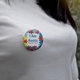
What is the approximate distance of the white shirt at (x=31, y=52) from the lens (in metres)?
0.98

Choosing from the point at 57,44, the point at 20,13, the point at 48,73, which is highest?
the point at 20,13

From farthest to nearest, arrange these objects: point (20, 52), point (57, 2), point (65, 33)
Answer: point (57, 2), point (65, 33), point (20, 52)

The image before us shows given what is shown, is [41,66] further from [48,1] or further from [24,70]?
[48,1]

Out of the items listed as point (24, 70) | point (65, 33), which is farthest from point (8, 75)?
point (65, 33)

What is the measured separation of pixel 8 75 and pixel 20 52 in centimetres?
10

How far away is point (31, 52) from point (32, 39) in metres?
0.05

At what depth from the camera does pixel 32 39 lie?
1021mm

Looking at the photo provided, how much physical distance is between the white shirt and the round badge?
12 mm

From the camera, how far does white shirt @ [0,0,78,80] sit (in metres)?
0.98

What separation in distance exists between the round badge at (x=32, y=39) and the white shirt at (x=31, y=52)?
12mm

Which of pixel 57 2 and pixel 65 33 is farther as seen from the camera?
pixel 57 2

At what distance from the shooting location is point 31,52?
100cm

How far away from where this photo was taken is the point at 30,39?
3.35ft

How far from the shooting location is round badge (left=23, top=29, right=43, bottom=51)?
99cm
